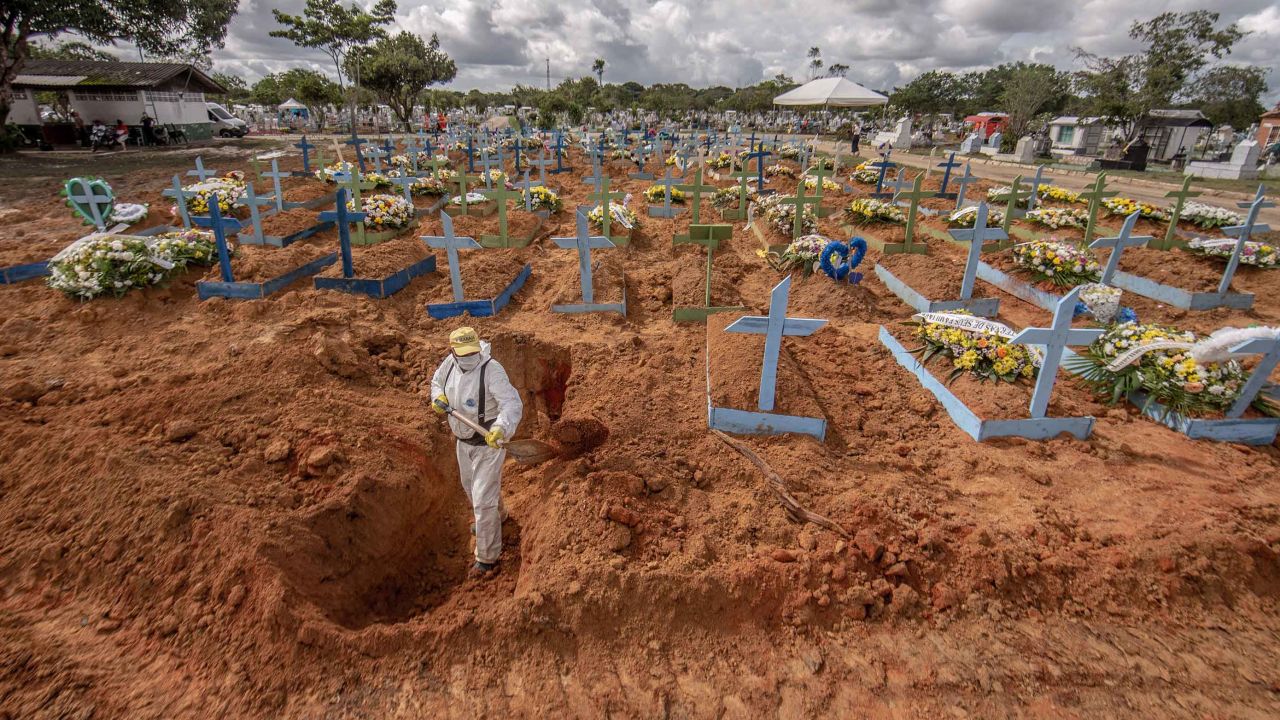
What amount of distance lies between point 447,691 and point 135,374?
4.84 metres

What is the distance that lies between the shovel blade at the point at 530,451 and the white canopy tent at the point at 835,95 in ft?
73.1

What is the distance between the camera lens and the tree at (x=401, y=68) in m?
36.7

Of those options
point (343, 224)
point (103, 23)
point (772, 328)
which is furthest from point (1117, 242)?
point (103, 23)

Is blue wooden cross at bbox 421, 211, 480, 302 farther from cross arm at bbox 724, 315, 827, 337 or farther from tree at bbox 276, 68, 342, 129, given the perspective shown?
tree at bbox 276, 68, 342, 129

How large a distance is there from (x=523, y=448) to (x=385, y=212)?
876 cm

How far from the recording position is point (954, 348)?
6012 millimetres

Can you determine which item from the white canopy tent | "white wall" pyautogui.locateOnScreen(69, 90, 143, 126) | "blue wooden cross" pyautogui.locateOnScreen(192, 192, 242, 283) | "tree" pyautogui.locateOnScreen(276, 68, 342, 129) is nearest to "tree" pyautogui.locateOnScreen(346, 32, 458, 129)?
"tree" pyautogui.locateOnScreen(276, 68, 342, 129)

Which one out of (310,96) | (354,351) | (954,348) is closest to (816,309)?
(954,348)

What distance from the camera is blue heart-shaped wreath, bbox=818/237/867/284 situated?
8120 mm

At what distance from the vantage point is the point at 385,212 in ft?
37.7

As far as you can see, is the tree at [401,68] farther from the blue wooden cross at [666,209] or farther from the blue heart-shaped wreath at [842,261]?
the blue heart-shaped wreath at [842,261]

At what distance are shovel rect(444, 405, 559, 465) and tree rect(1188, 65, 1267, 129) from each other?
135 feet

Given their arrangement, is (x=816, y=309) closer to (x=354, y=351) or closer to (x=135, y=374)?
(x=354, y=351)

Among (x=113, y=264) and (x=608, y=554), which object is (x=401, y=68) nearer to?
(x=113, y=264)
